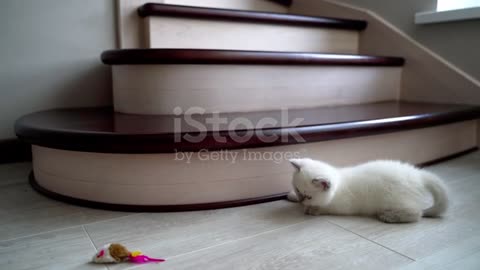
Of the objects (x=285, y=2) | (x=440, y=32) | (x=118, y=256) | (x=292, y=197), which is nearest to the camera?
(x=118, y=256)

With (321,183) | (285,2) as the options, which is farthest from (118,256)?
(285,2)

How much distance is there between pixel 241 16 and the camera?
4.49 ft

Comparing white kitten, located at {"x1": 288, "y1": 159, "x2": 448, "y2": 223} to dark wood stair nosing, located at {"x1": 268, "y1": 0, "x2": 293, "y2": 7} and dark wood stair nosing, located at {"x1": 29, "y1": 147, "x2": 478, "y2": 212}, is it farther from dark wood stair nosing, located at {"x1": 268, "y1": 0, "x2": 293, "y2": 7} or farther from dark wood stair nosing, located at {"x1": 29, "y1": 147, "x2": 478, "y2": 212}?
dark wood stair nosing, located at {"x1": 268, "y1": 0, "x2": 293, "y2": 7}

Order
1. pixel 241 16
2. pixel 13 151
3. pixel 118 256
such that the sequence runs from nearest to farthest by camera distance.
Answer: pixel 118 256, pixel 13 151, pixel 241 16

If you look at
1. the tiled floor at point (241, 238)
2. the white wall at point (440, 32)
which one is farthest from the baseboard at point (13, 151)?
the white wall at point (440, 32)

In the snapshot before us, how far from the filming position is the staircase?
84 cm

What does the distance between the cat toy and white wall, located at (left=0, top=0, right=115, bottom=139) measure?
33.5 inches

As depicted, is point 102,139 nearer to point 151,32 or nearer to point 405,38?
point 151,32

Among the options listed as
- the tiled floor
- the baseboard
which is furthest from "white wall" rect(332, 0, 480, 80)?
the baseboard

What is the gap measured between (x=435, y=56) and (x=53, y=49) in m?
1.43

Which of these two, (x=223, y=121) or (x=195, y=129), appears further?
(x=223, y=121)

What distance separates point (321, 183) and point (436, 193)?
0.24m

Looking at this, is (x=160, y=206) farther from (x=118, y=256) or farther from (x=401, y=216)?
(x=401, y=216)

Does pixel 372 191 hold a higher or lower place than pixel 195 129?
lower
